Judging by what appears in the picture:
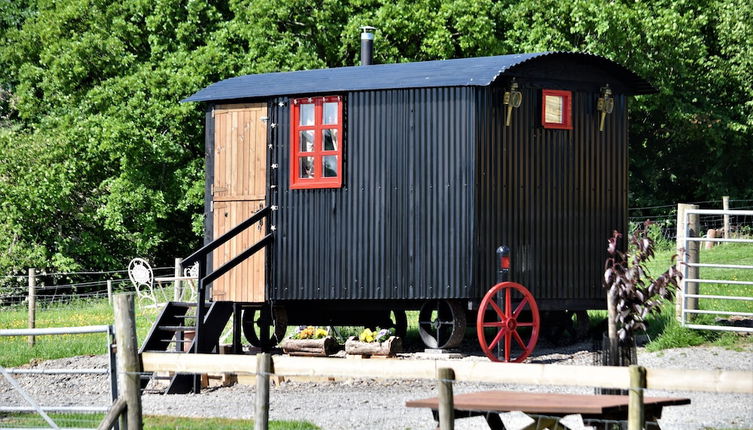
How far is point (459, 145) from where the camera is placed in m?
17.0

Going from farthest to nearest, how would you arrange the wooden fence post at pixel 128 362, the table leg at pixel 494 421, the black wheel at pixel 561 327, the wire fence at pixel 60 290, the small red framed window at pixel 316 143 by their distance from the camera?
the wire fence at pixel 60 290
the black wheel at pixel 561 327
the small red framed window at pixel 316 143
the wooden fence post at pixel 128 362
the table leg at pixel 494 421

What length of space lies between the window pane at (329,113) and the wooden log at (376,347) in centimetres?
304

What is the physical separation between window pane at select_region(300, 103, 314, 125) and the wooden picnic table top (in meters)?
A: 9.57

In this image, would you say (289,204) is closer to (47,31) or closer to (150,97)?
(150,97)

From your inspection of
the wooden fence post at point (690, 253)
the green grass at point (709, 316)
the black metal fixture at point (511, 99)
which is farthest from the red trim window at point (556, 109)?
the green grass at point (709, 316)

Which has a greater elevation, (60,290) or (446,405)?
(446,405)

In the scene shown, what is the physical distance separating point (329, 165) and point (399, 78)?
153cm

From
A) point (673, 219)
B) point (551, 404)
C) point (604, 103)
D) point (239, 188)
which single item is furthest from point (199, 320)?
point (673, 219)

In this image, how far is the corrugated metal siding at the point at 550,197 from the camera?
17.1m

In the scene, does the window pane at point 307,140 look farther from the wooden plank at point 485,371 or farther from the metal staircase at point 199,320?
the wooden plank at point 485,371

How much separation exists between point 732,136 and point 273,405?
806 inches

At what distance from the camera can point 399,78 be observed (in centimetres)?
1748

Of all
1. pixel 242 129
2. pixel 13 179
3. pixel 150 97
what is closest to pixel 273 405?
pixel 242 129

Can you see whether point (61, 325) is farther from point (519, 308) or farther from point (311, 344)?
point (519, 308)
